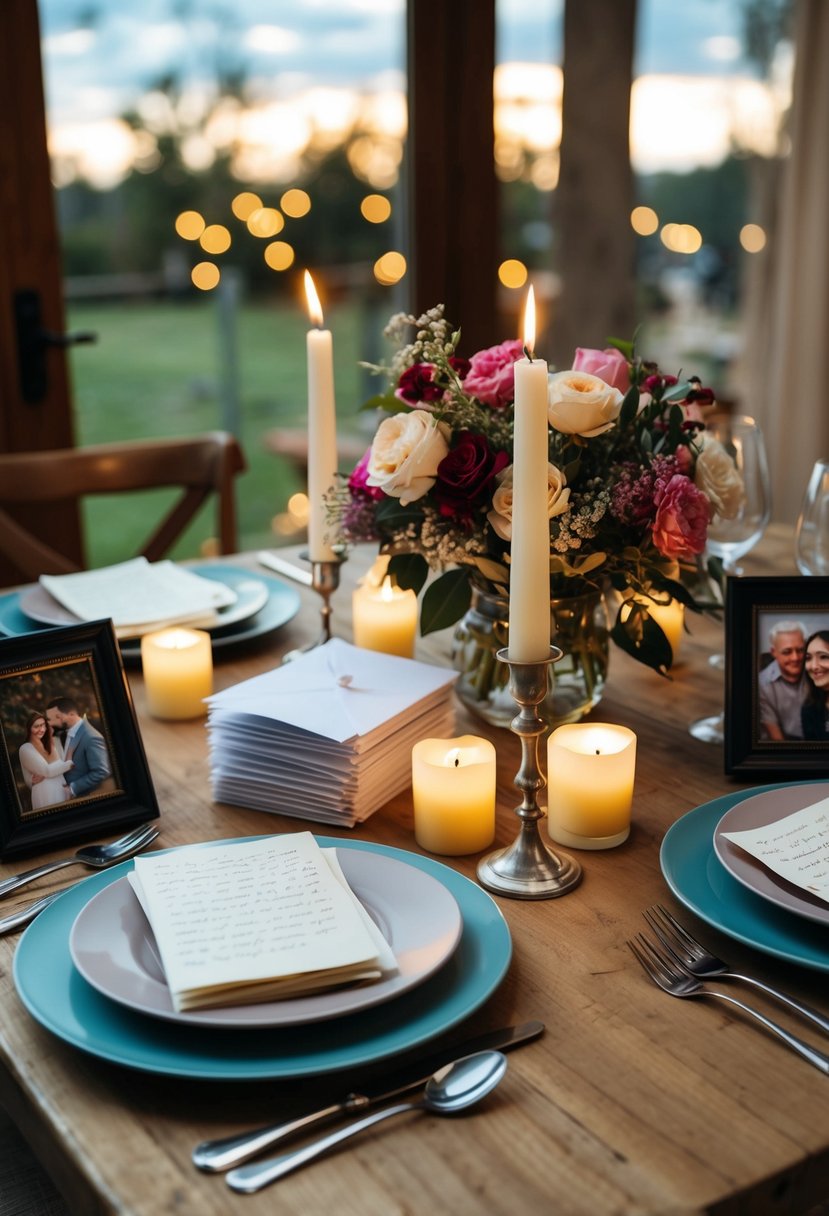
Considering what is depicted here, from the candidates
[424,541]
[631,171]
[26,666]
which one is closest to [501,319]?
[631,171]

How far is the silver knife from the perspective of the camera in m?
0.65

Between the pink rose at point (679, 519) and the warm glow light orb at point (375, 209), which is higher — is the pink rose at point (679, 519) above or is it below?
below

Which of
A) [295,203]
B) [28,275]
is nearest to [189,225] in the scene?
[295,203]

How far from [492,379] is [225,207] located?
78.1 inches

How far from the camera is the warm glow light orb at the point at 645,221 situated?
372cm

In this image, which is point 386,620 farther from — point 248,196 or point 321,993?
point 248,196

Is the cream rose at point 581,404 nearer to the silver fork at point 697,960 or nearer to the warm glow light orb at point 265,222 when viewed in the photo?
the silver fork at point 697,960

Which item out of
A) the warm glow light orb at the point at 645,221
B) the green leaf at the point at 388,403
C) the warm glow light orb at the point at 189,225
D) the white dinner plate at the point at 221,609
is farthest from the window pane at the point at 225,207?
the green leaf at the point at 388,403

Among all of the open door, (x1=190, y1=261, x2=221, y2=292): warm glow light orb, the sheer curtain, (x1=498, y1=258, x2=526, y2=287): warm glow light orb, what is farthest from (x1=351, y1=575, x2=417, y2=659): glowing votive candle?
the sheer curtain

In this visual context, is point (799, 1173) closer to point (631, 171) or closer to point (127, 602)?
point (127, 602)

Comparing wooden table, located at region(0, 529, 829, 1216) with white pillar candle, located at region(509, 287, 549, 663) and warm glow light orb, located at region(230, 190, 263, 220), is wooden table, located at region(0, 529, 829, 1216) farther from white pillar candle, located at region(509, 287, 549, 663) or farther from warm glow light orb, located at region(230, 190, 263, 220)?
warm glow light orb, located at region(230, 190, 263, 220)

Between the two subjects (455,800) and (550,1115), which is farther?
(455,800)

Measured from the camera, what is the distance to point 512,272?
137 inches

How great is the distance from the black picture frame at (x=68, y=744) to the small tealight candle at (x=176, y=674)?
190 mm
